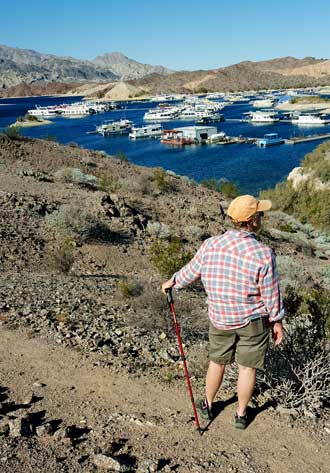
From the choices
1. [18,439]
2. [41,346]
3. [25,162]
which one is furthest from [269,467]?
[25,162]

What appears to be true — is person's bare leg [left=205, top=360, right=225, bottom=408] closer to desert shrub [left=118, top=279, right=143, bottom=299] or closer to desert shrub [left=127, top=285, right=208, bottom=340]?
desert shrub [left=127, top=285, right=208, bottom=340]

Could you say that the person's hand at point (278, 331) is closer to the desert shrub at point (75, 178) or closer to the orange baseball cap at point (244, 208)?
the orange baseball cap at point (244, 208)

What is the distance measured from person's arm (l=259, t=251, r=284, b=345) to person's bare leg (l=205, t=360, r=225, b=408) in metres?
0.66

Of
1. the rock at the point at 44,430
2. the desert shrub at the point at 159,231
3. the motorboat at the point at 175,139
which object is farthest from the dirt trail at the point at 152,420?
the motorboat at the point at 175,139

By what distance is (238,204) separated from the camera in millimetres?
3600

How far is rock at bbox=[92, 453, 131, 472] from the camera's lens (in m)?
3.51

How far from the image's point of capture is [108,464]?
354 cm

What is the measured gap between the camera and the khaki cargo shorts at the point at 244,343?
372 centimetres

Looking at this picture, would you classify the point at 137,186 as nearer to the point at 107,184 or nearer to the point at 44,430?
the point at 107,184

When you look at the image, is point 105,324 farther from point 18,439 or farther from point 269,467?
point 269,467

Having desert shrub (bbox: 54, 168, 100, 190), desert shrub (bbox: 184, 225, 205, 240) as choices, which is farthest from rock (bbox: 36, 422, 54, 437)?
desert shrub (bbox: 54, 168, 100, 190)

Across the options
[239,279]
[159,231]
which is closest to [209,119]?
[159,231]

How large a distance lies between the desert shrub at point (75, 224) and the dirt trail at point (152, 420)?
6842 mm

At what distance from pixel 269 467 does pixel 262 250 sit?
1.64 meters
